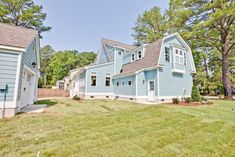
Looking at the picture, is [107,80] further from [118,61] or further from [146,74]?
[146,74]

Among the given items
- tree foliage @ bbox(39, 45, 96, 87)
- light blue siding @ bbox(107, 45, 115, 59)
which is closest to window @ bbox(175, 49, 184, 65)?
light blue siding @ bbox(107, 45, 115, 59)

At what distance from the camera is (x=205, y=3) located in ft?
52.9

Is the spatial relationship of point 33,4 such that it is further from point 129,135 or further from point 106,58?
point 129,135

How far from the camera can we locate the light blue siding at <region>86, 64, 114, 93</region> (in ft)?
51.6

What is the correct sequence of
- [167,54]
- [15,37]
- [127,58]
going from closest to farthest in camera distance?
[15,37]
[167,54]
[127,58]

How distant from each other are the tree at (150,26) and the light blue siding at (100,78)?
14425mm

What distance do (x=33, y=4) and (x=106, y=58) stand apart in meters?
14.0

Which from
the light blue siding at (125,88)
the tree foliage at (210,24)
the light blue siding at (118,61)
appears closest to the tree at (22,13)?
the light blue siding at (118,61)

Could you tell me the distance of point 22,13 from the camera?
19.7 metres

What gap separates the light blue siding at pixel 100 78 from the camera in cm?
1573

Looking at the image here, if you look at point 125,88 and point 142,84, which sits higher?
point 142,84

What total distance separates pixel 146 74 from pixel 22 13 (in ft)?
66.0

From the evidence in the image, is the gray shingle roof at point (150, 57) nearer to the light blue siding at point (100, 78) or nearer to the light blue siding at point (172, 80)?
the light blue siding at point (172, 80)

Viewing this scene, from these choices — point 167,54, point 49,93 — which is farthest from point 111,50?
point 49,93
